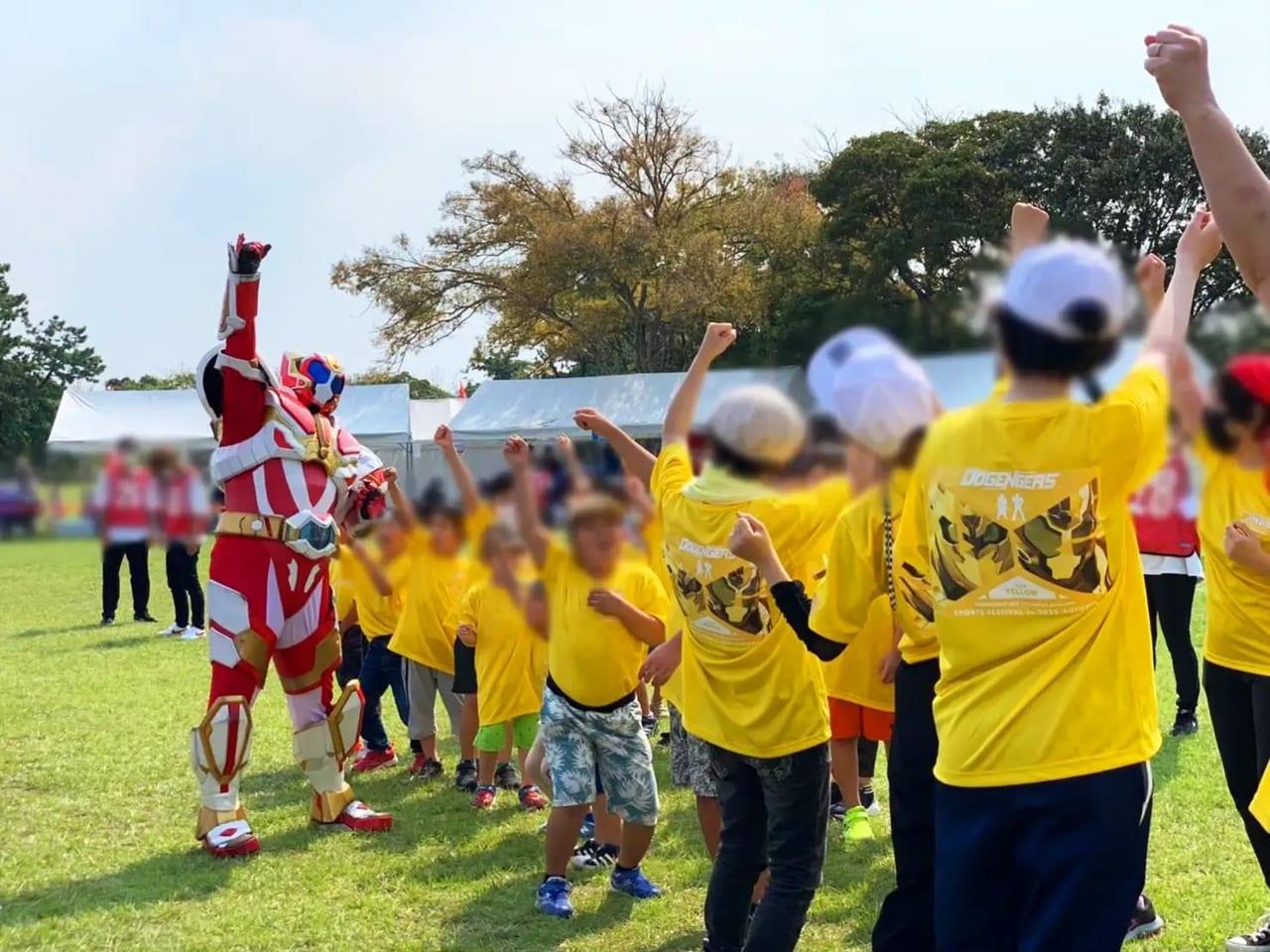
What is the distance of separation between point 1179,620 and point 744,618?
14.6ft

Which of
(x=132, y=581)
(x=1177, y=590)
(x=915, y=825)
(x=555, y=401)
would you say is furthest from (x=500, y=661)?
(x=555, y=401)

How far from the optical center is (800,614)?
9.07 feet

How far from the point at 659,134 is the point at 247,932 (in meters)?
24.8

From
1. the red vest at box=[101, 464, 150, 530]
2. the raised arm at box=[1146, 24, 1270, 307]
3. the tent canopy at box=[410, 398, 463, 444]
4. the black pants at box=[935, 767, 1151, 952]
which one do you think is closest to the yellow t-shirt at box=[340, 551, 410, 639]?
the red vest at box=[101, 464, 150, 530]

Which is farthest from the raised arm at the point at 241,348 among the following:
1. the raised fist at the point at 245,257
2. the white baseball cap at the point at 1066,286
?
the white baseball cap at the point at 1066,286

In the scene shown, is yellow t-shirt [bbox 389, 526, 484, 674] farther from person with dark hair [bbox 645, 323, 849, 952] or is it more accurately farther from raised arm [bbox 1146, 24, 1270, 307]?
raised arm [bbox 1146, 24, 1270, 307]

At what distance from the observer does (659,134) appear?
26969 millimetres

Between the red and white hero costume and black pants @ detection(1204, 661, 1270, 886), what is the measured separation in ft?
11.4

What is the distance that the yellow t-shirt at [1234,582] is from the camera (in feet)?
10.9

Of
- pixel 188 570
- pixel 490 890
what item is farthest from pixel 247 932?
pixel 188 570

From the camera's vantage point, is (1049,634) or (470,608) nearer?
(1049,634)

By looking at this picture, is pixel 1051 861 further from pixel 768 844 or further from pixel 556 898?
pixel 556 898

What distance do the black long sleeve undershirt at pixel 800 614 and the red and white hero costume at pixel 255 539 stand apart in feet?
9.52

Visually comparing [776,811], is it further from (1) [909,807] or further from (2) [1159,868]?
(2) [1159,868]
